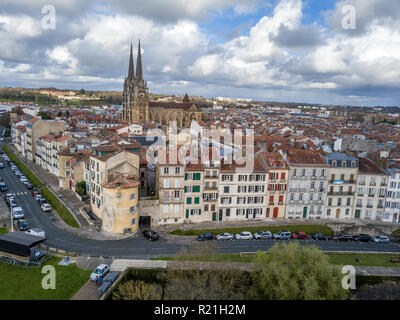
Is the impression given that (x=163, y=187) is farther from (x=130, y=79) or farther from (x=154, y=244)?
(x=130, y=79)

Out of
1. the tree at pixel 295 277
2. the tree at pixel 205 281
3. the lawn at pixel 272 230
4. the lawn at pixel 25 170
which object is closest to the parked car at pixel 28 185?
the lawn at pixel 25 170

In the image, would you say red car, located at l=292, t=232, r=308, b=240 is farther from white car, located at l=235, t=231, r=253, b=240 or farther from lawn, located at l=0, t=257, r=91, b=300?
lawn, located at l=0, t=257, r=91, b=300

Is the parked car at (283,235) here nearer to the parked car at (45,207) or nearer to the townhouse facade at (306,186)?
the townhouse facade at (306,186)

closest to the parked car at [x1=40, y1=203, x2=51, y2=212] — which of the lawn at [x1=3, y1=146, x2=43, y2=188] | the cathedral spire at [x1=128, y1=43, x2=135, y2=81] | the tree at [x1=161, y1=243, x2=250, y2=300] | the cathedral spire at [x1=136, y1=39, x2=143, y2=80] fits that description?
the lawn at [x1=3, y1=146, x2=43, y2=188]

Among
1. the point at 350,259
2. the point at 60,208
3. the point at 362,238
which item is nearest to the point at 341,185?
the point at 362,238

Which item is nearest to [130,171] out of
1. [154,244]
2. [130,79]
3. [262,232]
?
[154,244]
